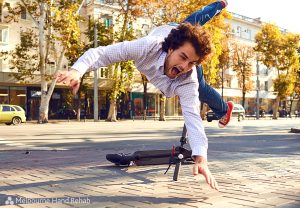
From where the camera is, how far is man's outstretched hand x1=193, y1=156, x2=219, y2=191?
9.84ft

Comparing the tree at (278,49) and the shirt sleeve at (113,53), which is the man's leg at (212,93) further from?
the tree at (278,49)

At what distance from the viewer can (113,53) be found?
3477mm

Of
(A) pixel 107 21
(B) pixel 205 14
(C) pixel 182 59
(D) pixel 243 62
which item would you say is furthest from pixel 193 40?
(D) pixel 243 62

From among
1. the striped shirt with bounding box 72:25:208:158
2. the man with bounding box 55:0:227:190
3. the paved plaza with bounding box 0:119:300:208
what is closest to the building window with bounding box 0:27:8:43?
the paved plaza with bounding box 0:119:300:208

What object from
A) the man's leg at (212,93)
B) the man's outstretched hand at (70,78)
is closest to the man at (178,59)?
the man's outstretched hand at (70,78)

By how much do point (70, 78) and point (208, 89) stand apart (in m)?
2.52

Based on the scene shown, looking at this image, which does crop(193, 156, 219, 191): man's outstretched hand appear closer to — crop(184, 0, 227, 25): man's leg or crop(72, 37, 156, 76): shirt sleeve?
crop(72, 37, 156, 76): shirt sleeve

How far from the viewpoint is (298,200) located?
3635 mm

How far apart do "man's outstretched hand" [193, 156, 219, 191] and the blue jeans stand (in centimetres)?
163

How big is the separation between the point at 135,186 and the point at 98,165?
178cm

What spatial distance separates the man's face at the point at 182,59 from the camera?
343 cm

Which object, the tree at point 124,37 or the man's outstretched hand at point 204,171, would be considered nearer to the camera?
the man's outstretched hand at point 204,171

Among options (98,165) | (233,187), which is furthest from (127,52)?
(98,165)

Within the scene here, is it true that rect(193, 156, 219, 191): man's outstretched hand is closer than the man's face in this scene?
Yes
